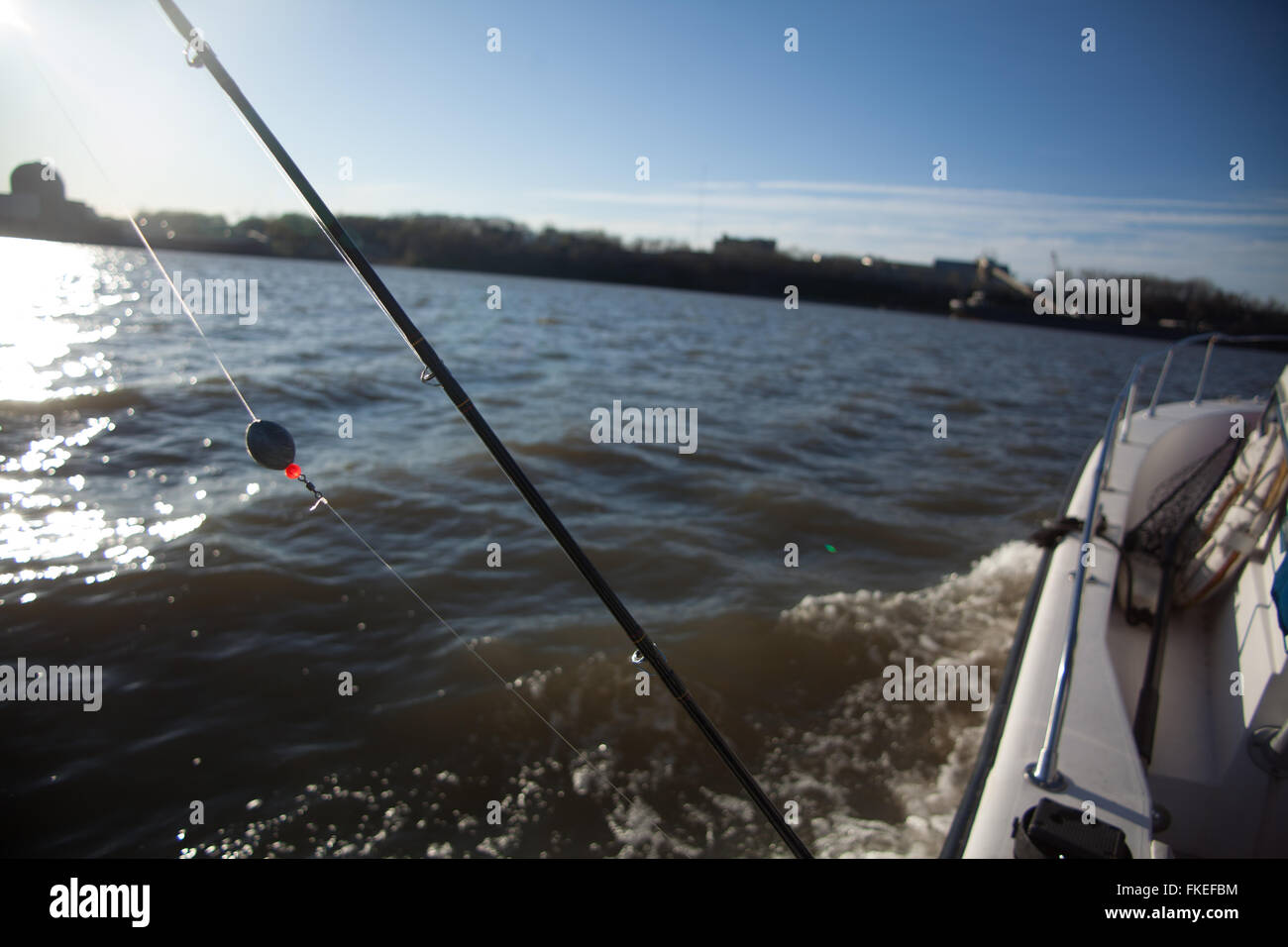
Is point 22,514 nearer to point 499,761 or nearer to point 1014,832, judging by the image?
point 499,761

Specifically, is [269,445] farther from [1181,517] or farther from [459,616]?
[1181,517]

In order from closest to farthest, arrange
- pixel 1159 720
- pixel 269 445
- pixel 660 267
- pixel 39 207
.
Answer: pixel 269 445, pixel 39 207, pixel 1159 720, pixel 660 267

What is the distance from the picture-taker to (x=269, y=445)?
87.3 inches

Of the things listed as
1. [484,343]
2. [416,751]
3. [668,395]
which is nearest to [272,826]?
[416,751]

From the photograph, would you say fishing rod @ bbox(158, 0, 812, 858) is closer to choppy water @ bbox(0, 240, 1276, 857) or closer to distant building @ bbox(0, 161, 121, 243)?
distant building @ bbox(0, 161, 121, 243)

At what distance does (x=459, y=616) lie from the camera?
5.93 meters

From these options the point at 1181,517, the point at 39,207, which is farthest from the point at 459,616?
the point at 1181,517

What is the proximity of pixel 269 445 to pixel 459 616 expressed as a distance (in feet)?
12.9

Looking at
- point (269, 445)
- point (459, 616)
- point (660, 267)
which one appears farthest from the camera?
point (660, 267)

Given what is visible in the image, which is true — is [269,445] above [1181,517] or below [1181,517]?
above

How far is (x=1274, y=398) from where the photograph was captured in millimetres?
4824

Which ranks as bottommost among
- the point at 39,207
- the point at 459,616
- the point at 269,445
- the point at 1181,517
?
the point at 459,616

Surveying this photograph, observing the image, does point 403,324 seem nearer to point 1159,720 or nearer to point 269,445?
point 269,445

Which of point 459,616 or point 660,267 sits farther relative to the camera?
point 660,267
